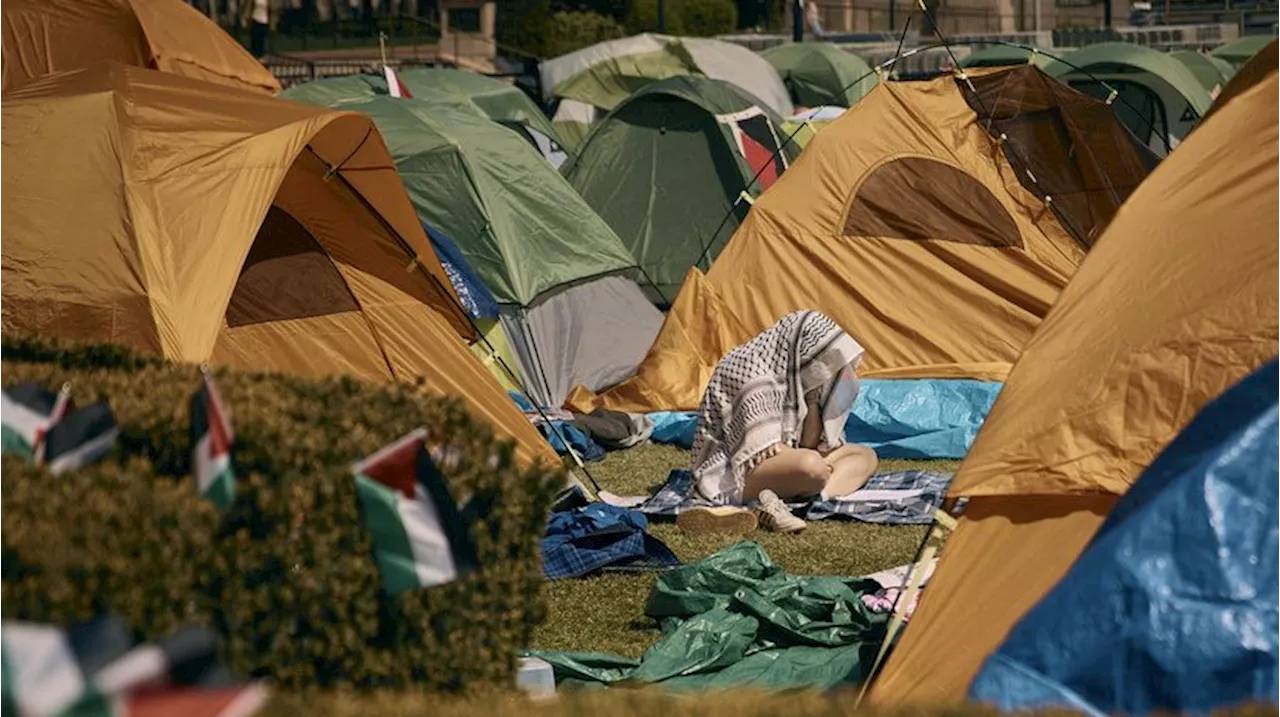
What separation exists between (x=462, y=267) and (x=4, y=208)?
4108 mm

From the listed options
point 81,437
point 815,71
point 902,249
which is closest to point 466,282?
point 902,249

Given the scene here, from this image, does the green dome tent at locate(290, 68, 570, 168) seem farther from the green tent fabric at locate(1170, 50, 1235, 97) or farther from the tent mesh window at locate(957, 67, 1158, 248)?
the green tent fabric at locate(1170, 50, 1235, 97)

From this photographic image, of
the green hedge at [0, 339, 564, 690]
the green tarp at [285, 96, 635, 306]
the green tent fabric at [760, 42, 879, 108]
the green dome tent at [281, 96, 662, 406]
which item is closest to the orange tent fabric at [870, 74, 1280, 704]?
the green hedge at [0, 339, 564, 690]

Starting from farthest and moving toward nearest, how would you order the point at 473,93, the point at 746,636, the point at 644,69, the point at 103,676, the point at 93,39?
the point at 644,69 < the point at 473,93 < the point at 93,39 < the point at 746,636 < the point at 103,676

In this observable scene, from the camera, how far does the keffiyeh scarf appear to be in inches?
364

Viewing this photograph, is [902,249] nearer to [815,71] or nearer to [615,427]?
[615,427]

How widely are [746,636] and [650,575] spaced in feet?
4.06

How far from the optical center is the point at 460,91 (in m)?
23.4

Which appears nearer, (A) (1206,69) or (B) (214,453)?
(B) (214,453)

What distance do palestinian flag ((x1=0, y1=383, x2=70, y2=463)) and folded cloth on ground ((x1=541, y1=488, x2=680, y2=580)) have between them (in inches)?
131

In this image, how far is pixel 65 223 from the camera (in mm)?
8438

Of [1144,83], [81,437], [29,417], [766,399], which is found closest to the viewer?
[81,437]

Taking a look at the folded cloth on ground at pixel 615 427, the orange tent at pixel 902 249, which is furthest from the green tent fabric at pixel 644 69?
the folded cloth on ground at pixel 615 427

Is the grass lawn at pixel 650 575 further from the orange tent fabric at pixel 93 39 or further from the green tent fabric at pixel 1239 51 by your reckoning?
the green tent fabric at pixel 1239 51
